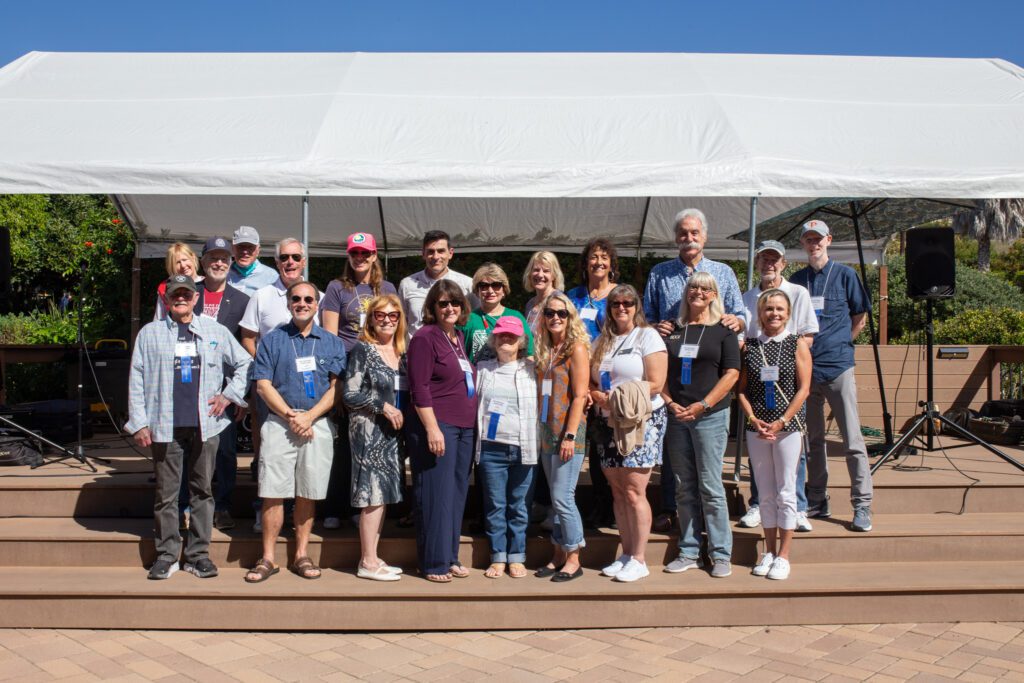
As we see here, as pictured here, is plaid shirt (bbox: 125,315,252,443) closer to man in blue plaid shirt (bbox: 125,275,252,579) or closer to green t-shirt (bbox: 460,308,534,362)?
man in blue plaid shirt (bbox: 125,275,252,579)

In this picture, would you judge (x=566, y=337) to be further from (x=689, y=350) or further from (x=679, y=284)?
(x=679, y=284)

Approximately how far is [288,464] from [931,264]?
196 inches

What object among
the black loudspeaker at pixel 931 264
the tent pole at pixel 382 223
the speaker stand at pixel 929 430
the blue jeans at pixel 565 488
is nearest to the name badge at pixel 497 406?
the blue jeans at pixel 565 488

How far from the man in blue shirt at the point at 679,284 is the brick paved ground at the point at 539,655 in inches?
33.6

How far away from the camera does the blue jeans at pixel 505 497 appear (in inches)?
170

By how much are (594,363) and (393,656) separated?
1733 mm

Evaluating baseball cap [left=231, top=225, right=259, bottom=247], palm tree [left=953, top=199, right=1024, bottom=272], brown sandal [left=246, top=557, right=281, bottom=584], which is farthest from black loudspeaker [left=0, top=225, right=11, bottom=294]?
palm tree [left=953, top=199, right=1024, bottom=272]

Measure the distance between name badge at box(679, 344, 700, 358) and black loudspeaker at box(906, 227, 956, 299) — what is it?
2968 millimetres

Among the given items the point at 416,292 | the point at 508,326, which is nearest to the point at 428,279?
the point at 416,292

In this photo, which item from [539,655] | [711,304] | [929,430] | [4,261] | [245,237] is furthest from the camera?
[929,430]

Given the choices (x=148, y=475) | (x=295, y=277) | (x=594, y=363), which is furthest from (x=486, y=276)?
(x=148, y=475)

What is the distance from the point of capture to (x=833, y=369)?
193 inches

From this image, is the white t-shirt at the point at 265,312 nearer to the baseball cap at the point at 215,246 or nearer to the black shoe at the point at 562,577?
the baseball cap at the point at 215,246

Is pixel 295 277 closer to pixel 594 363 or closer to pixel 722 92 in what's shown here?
pixel 594 363
